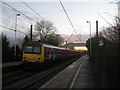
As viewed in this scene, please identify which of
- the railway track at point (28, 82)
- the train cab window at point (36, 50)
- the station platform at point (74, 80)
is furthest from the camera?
the train cab window at point (36, 50)

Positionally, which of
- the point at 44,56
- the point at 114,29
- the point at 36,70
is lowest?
the point at 36,70

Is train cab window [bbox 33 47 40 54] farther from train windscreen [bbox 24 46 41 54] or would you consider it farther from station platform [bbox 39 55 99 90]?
station platform [bbox 39 55 99 90]

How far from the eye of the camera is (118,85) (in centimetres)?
477

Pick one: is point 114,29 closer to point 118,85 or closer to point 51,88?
point 118,85

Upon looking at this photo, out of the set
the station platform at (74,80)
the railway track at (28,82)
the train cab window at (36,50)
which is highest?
the train cab window at (36,50)

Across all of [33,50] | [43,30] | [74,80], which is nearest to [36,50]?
[33,50]

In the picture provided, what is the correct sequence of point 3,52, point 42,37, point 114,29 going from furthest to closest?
point 42,37 → point 3,52 → point 114,29

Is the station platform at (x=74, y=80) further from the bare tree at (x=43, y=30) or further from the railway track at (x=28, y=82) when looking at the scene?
the bare tree at (x=43, y=30)

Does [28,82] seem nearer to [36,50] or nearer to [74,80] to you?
[74,80]

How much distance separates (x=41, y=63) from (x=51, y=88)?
28.6 ft

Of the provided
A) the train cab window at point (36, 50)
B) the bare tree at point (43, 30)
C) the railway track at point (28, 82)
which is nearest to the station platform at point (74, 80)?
the railway track at point (28, 82)

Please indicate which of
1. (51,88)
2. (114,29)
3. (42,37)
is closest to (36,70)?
(51,88)

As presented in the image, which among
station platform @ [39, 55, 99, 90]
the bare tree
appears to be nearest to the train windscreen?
station platform @ [39, 55, 99, 90]

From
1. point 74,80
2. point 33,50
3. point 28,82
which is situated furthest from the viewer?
point 33,50
